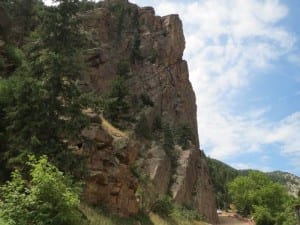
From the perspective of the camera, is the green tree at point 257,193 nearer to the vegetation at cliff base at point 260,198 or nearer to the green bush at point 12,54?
the vegetation at cliff base at point 260,198

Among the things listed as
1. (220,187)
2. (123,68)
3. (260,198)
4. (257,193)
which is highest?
(123,68)

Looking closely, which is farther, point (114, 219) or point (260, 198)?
point (260, 198)

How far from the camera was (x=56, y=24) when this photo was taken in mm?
20906

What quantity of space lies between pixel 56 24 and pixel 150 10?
58095 mm

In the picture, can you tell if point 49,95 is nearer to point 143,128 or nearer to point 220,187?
point 143,128

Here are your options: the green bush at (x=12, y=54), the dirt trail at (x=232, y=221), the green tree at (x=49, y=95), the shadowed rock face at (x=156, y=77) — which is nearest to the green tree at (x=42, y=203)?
the green tree at (x=49, y=95)

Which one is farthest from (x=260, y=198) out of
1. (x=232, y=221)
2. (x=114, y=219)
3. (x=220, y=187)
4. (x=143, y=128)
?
(x=114, y=219)

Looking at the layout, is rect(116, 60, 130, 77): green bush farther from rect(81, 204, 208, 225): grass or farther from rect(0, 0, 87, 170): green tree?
rect(0, 0, 87, 170): green tree

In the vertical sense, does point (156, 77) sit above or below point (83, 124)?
above

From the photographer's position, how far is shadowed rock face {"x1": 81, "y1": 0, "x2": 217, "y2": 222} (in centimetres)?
5600

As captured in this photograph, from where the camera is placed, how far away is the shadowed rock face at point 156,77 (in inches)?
2205

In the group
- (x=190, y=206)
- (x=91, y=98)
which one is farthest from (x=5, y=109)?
(x=190, y=206)

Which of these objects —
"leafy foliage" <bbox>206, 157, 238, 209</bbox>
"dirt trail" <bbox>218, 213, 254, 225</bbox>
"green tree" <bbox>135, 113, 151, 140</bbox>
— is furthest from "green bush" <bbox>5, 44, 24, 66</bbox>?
"leafy foliage" <bbox>206, 157, 238, 209</bbox>

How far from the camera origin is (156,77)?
69.6 metres
